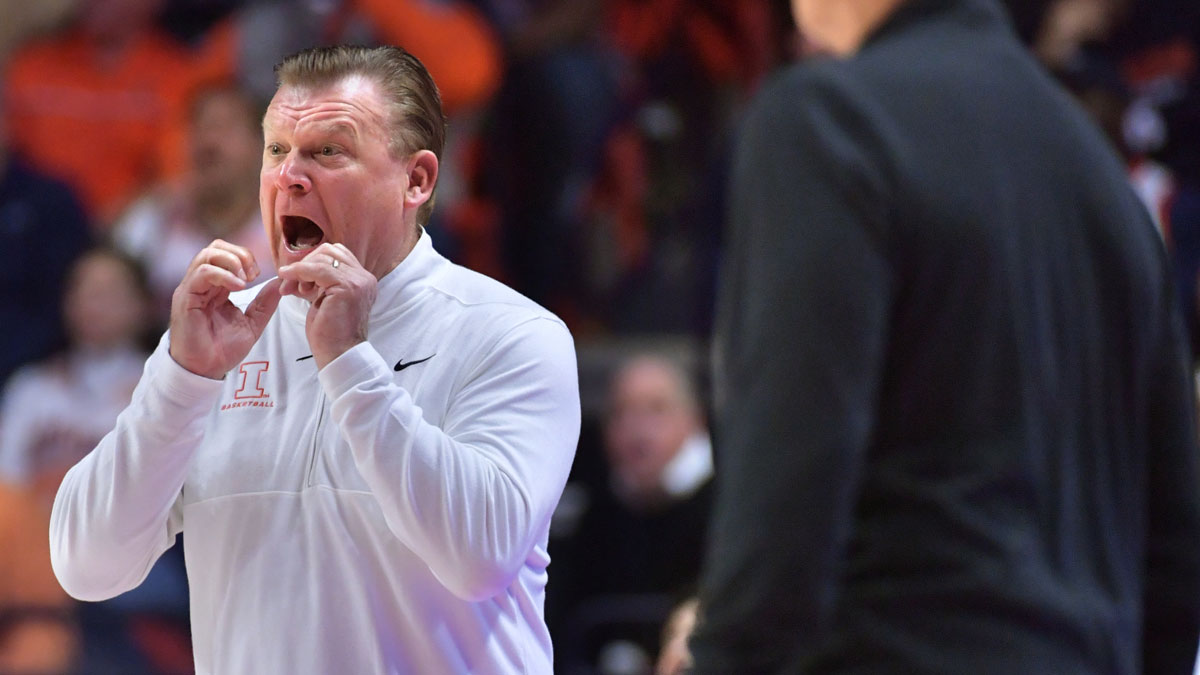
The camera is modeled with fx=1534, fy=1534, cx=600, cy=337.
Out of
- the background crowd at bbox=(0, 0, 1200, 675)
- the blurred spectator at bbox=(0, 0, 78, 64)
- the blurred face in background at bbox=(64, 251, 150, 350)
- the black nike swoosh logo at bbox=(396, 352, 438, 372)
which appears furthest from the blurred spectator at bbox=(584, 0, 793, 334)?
the black nike swoosh logo at bbox=(396, 352, 438, 372)

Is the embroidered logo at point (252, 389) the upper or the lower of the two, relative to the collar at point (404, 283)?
lower

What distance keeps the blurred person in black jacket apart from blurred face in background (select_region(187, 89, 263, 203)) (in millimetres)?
4246

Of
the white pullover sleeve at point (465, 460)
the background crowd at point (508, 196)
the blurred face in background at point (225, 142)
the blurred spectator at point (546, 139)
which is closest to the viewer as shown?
the white pullover sleeve at point (465, 460)

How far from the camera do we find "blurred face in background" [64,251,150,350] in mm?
5559

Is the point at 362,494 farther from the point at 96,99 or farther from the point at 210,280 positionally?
the point at 96,99

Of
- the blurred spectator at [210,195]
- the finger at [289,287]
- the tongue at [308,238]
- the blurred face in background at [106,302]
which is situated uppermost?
the tongue at [308,238]

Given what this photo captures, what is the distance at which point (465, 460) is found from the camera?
6.26 feet

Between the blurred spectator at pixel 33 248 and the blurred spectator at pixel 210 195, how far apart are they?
249mm

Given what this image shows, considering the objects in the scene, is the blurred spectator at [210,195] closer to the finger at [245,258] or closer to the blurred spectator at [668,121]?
the blurred spectator at [668,121]

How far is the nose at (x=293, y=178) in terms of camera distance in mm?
2046

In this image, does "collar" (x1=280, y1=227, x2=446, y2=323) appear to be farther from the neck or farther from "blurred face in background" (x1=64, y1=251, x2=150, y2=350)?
"blurred face in background" (x1=64, y1=251, x2=150, y2=350)

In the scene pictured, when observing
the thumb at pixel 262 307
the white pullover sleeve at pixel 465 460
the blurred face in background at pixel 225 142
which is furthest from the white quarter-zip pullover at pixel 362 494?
the blurred face in background at pixel 225 142

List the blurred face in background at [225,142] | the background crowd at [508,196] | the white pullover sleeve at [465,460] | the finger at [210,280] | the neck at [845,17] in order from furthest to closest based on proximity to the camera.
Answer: the blurred face in background at [225,142] < the background crowd at [508,196] < the finger at [210,280] < the white pullover sleeve at [465,460] < the neck at [845,17]

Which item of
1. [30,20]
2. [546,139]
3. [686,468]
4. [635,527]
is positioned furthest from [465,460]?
[30,20]
